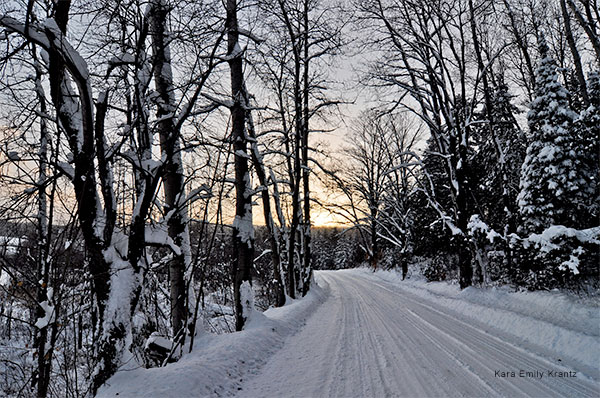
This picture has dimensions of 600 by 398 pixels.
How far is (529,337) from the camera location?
6375 millimetres

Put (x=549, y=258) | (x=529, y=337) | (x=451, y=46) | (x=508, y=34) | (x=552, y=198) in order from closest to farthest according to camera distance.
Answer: (x=529, y=337) < (x=549, y=258) < (x=552, y=198) < (x=451, y=46) < (x=508, y=34)

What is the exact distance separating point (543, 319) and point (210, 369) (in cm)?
743

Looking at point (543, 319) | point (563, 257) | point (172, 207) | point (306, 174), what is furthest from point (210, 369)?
point (306, 174)

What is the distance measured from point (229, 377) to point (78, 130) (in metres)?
3.62

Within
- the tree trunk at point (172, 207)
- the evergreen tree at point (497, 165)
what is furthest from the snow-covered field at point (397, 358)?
the evergreen tree at point (497, 165)

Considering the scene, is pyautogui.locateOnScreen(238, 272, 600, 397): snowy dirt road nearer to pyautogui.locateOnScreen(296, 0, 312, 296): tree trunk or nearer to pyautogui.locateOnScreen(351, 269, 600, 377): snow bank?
pyautogui.locateOnScreen(351, 269, 600, 377): snow bank

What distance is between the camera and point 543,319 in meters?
7.13

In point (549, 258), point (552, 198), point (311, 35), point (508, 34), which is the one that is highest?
point (508, 34)

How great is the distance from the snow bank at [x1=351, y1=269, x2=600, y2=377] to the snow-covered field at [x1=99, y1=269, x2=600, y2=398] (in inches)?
0.9

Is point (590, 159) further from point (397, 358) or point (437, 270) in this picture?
point (397, 358)

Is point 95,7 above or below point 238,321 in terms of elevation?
above

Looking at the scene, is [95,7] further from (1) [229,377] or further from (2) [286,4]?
(2) [286,4]

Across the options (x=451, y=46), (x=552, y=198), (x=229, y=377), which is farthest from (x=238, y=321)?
(x=451, y=46)

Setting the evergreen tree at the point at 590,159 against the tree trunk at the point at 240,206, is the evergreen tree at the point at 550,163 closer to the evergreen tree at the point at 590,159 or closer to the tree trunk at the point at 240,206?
the evergreen tree at the point at 590,159
